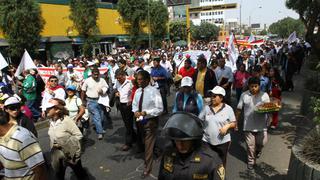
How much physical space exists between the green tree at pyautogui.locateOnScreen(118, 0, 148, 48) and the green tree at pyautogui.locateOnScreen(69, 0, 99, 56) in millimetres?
6460

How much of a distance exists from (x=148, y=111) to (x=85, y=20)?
2670 cm

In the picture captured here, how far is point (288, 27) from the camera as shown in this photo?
11300cm

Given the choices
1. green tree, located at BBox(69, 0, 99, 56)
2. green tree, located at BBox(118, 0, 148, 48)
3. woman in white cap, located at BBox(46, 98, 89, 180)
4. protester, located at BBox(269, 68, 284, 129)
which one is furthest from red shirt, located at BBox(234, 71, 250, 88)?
green tree, located at BBox(118, 0, 148, 48)

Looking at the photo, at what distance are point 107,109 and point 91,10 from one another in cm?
2381

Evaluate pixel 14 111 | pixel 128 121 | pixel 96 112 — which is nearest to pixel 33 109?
pixel 96 112

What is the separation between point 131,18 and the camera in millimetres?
38125

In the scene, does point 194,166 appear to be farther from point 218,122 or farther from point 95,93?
point 95,93

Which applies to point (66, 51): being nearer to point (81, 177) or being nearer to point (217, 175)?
point (81, 177)

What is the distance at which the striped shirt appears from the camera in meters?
3.43

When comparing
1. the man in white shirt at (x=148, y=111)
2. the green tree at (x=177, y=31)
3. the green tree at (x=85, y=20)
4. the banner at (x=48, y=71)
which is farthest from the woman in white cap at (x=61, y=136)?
the green tree at (x=177, y=31)

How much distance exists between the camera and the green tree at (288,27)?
11075cm

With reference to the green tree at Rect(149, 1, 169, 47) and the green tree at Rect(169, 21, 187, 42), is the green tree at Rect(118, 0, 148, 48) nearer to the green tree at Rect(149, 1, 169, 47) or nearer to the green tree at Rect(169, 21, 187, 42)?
the green tree at Rect(149, 1, 169, 47)

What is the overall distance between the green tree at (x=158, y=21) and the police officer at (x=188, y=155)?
3840 centimetres

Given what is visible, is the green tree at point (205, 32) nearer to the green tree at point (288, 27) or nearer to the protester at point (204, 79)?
the green tree at point (288, 27)
